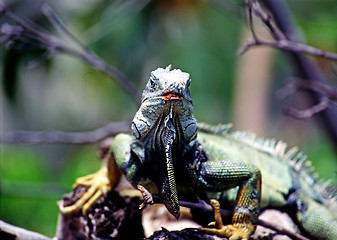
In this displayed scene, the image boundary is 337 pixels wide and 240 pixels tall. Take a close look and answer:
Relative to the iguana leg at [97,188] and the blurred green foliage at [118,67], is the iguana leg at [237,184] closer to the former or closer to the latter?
the iguana leg at [97,188]

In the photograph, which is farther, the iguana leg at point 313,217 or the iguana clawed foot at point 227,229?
the iguana leg at point 313,217

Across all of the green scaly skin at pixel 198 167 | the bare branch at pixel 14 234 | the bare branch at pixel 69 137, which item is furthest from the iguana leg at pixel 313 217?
the bare branch at pixel 69 137

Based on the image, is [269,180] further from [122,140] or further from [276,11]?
[276,11]

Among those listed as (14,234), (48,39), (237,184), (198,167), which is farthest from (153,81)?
(48,39)

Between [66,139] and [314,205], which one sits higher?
[66,139]

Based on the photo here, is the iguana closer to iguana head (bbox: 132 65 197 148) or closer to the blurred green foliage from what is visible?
iguana head (bbox: 132 65 197 148)

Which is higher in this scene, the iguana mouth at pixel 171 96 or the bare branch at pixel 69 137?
the iguana mouth at pixel 171 96

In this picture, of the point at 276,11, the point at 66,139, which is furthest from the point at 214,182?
the point at 276,11
